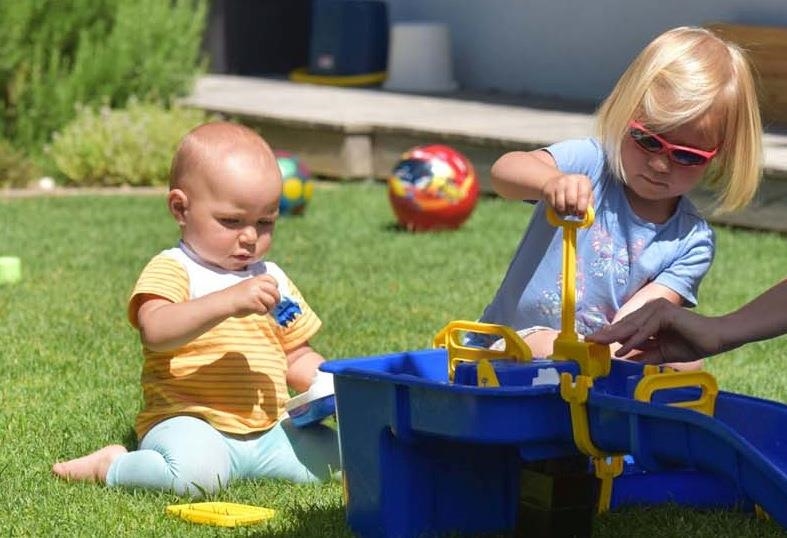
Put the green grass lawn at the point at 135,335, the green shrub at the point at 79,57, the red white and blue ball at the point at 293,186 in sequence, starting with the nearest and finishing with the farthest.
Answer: the green grass lawn at the point at 135,335
the red white and blue ball at the point at 293,186
the green shrub at the point at 79,57

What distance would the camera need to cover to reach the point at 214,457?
146 inches

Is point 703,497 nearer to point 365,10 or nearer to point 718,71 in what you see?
point 718,71

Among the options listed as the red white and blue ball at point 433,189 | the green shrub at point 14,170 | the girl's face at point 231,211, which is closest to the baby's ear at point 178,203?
the girl's face at point 231,211

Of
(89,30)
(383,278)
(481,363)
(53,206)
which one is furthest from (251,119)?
(481,363)

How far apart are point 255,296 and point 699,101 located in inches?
43.9

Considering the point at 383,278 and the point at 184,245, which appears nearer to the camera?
the point at 184,245

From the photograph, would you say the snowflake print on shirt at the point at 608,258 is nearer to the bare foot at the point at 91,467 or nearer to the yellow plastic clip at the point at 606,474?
the yellow plastic clip at the point at 606,474

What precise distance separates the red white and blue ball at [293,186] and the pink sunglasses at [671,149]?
4500 mm

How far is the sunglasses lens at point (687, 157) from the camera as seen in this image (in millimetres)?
3686

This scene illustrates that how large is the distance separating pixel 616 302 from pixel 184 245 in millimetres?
1079

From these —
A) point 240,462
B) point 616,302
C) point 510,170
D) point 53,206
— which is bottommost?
point 53,206

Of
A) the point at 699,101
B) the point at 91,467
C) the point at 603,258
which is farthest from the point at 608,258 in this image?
the point at 91,467

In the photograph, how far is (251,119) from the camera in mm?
10625

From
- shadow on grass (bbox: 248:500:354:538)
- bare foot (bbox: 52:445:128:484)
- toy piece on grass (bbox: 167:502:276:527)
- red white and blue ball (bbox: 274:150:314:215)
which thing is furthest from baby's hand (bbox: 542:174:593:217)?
red white and blue ball (bbox: 274:150:314:215)
